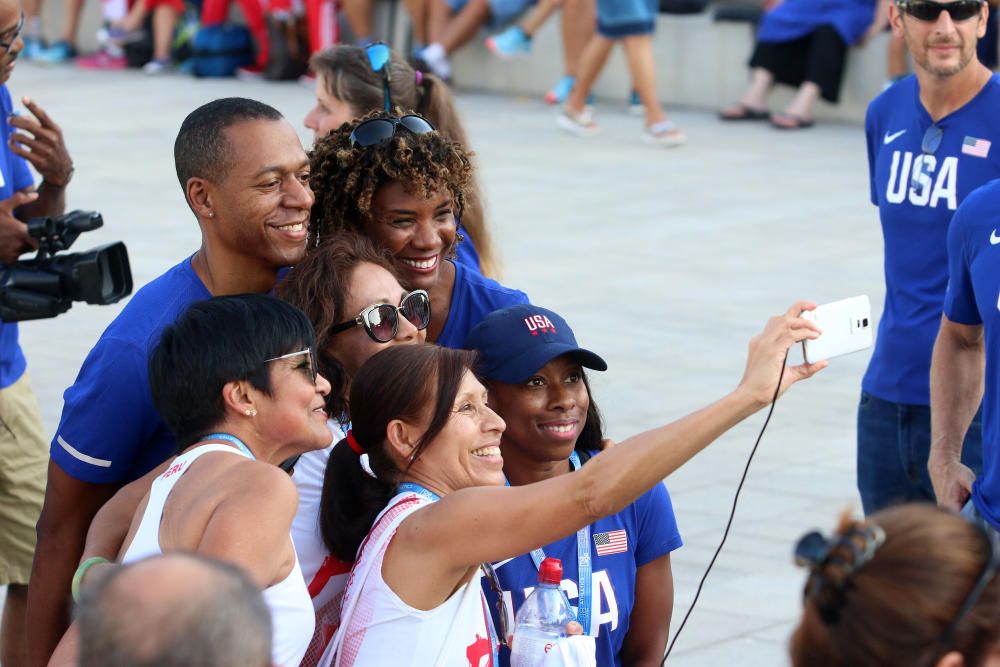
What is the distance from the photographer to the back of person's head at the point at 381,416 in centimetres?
304

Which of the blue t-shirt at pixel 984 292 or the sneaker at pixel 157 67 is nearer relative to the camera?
the blue t-shirt at pixel 984 292

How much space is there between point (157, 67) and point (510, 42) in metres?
4.57

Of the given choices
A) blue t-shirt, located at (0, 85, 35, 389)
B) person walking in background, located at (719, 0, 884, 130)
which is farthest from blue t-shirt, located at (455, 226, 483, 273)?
person walking in background, located at (719, 0, 884, 130)

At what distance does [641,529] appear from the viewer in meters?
3.44

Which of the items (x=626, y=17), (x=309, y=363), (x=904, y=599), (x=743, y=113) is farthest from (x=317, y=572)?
(x=743, y=113)

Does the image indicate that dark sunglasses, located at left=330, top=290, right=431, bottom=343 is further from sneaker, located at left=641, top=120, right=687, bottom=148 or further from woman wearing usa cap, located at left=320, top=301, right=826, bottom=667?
sneaker, located at left=641, top=120, right=687, bottom=148

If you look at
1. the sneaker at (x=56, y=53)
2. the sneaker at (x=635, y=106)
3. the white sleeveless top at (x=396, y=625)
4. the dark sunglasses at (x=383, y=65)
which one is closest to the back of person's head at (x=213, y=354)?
the white sleeveless top at (x=396, y=625)

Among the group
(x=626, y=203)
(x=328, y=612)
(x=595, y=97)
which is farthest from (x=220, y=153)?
(x=595, y=97)

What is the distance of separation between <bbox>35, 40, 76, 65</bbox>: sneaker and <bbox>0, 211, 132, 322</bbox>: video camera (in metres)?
15.5

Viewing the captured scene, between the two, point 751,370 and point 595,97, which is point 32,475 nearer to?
point 751,370

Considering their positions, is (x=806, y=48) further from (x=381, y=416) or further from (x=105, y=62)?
(x=381, y=416)

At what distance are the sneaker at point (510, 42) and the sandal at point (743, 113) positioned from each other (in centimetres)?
231

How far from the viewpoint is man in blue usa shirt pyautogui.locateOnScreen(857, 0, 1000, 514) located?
453 cm

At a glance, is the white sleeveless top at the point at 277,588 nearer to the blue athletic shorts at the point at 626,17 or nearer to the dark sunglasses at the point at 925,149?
the dark sunglasses at the point at 925,149
